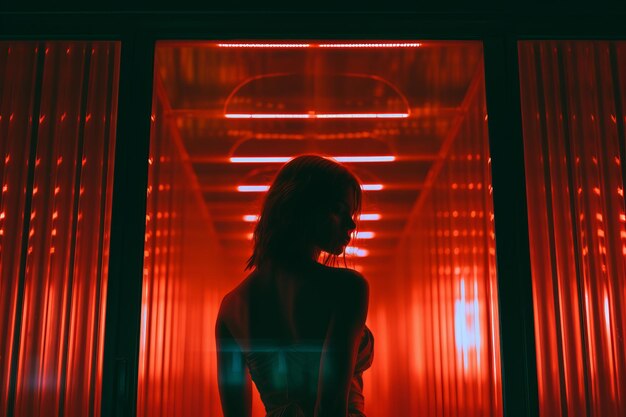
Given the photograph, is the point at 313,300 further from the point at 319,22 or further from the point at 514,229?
the point at 319,22

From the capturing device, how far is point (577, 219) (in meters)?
2.35

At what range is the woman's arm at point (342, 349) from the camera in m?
2.07

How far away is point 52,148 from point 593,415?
1842 mm

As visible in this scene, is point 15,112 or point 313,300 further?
point 15,112

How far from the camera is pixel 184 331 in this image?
2.57 metres

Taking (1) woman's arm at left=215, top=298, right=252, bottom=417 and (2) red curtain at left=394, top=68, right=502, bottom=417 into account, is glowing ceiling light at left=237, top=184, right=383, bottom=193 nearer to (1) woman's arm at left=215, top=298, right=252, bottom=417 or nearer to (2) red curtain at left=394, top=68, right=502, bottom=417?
(2) red curtain at left=394, top=68, right=502, bottom=417

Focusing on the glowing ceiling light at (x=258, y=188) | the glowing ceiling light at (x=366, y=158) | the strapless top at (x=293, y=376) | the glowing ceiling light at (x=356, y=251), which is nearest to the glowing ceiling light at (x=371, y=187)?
the glowing ceiling light at (x=258, y=188)

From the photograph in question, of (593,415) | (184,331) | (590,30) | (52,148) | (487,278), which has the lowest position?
(593,415)

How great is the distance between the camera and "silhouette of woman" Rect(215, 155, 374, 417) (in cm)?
213

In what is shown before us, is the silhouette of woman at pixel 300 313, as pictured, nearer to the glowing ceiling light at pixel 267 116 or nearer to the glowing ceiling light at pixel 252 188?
the glowing ceiling light at pixel 252 188

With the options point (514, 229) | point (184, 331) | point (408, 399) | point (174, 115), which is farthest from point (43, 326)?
point (514, 229)

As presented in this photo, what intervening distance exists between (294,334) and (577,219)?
0.96 meters

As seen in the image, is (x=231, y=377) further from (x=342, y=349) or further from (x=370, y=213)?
(x=370, y=213)

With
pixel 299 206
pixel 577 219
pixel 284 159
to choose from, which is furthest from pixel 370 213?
pixel 577 219
